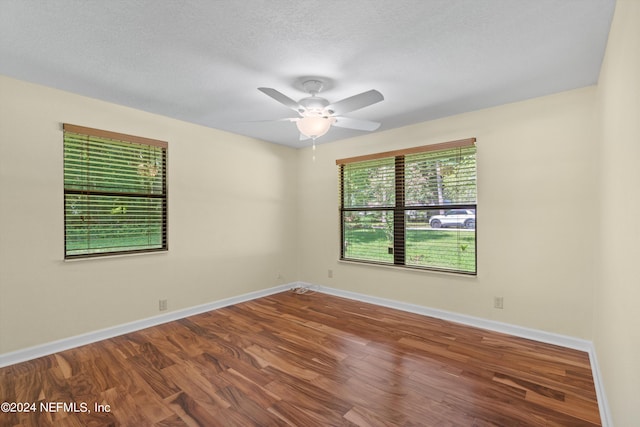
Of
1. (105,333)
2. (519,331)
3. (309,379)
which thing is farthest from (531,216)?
(105,333)

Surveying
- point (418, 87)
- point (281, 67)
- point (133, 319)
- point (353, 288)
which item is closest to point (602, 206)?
point (418, 87)

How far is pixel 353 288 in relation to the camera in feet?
14.7

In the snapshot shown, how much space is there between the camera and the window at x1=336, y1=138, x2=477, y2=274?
3512 mm

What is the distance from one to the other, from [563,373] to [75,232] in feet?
14.7

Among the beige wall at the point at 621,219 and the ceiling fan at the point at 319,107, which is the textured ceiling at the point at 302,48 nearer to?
the ceiling fan at the point at 319,107

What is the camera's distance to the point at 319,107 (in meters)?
2.71

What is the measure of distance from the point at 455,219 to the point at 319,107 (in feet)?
6.88

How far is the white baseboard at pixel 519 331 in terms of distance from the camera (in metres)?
2.05

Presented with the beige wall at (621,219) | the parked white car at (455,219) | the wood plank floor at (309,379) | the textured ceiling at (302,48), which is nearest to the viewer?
the beige wall at (621,219)

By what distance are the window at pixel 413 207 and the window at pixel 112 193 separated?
8.34 feet

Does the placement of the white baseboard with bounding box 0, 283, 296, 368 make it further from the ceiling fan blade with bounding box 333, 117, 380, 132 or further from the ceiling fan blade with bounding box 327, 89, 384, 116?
the ceiling fan blade with bounding box 327, 89, 384, 116

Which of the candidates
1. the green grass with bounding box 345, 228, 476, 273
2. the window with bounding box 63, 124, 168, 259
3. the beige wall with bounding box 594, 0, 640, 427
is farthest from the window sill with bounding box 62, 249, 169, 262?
the beige wall with bounding box 594, 0, 640, 427

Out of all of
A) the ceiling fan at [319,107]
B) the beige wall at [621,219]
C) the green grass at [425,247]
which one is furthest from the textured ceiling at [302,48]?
the green grass at [425,247]

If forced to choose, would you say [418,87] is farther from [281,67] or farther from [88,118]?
[88,118]
